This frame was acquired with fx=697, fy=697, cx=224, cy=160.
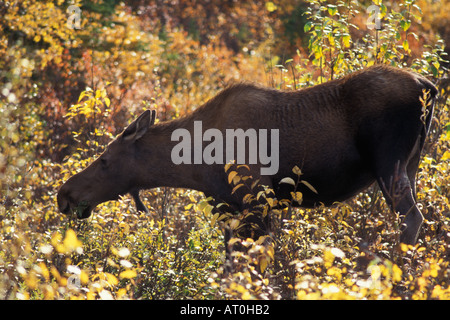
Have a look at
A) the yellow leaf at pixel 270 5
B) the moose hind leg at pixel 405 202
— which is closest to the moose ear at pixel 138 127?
the moose hind leg at pixel 405 202

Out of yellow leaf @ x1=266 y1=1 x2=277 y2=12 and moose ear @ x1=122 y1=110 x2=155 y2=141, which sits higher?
yellow leaf @ x1=266 y1=1 x2=277 y2=12

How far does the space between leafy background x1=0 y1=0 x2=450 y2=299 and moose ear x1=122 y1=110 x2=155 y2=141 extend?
0.39 metres

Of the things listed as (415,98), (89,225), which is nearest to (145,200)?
(89,225)

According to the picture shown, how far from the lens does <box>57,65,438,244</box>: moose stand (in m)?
6.54

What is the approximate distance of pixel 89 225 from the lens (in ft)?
26.6

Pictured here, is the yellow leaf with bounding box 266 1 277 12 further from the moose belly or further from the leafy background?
the moose belly

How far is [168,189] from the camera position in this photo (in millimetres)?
8961

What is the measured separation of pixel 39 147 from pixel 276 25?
12.0 m

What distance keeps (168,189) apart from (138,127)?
1.78 metres

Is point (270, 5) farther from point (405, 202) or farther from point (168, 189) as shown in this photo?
point (405, 202)

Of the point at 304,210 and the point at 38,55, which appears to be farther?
the point at 38,55

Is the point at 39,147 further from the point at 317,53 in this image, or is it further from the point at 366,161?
the point at 366,161

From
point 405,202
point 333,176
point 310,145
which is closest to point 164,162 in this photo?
point 310,145

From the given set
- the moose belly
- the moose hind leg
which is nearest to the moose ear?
the moose belly
